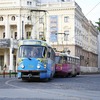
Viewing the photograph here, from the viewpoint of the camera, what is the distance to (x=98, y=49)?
12288 cm

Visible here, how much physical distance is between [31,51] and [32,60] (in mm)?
710

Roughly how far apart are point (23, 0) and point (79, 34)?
1669cm

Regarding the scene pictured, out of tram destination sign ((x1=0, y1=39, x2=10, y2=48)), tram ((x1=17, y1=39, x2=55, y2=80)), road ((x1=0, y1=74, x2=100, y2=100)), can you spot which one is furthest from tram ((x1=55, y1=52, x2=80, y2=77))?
tram destination sign ((x1=0, y1=39, x2=10, y2=48))

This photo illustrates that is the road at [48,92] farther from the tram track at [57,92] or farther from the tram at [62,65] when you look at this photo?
the tram at [62,65]

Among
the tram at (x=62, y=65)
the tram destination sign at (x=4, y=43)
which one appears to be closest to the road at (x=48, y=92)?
the tram at (x=62, y=65)

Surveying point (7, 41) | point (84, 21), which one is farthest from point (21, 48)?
point (84, 21)

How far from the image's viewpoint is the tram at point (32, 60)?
26.2 meters

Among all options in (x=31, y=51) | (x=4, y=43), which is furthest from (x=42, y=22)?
(x=31, y=51)

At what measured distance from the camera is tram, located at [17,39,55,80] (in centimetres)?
2625

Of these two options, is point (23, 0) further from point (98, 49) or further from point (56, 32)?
point (98, 49)

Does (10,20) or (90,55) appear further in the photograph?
(90,55)

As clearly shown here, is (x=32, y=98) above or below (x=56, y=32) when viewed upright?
below

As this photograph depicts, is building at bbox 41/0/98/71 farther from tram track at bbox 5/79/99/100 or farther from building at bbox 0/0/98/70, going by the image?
tram track at bbox 5/79/99/100

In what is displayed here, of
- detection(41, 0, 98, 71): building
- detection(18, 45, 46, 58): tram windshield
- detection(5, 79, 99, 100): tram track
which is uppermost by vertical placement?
detection(41, 0, 98, 71): building
